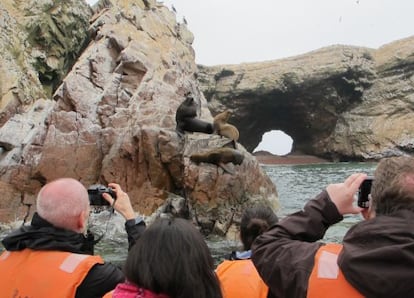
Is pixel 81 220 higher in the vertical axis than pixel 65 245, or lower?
higher

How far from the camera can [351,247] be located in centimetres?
159

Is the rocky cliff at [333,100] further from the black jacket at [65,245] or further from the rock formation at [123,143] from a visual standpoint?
the black jacket at [65,245]

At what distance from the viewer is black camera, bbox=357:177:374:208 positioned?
5.82 ft

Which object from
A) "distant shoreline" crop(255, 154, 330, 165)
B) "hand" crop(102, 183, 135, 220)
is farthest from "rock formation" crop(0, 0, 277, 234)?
"distant shoreline" crop(255, 154, 330, 165)

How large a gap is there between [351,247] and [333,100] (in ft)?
168

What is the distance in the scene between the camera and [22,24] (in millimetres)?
25984

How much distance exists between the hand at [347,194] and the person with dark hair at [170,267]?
0.53m

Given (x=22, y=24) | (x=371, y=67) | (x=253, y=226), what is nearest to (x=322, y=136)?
(x=371, y=67)

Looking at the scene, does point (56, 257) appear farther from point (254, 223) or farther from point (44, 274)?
point (254, 223)

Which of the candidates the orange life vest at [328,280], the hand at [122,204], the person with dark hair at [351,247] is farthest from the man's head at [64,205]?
the orange life vest at [328,280]

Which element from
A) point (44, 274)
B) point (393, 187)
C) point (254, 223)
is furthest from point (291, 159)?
point (393, 187)

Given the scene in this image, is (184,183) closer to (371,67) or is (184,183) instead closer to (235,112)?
(235,112)

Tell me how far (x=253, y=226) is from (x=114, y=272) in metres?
1.03

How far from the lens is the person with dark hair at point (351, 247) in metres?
1.48
